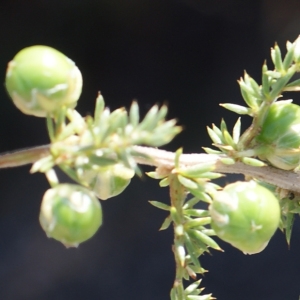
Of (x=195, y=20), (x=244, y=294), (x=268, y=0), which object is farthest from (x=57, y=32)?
(x=244, y=294)

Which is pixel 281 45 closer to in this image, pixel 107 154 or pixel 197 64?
pixel 197 64

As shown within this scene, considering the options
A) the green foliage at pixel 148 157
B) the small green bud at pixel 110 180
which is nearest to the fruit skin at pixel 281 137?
the green foliage at pixel 148 157

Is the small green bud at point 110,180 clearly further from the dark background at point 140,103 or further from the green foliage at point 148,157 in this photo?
the dark background at point 140,103

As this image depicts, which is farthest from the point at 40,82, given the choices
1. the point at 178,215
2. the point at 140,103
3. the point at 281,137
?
the point at 140,103

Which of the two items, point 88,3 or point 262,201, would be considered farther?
point 88,3

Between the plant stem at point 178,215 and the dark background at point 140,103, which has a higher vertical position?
the plant stem at point 178,215
